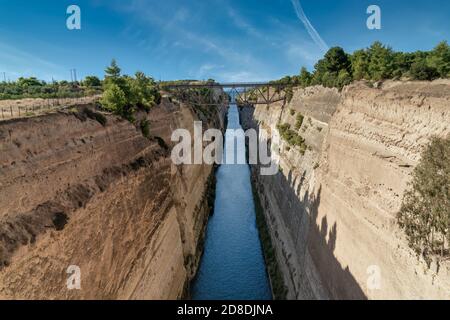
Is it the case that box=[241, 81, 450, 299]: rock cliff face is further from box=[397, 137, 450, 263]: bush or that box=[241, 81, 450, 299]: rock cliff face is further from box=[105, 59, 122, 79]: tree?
box=[105, 59, 122, 79]: tree

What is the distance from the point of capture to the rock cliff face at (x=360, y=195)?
10859mm

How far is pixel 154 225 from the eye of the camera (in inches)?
683

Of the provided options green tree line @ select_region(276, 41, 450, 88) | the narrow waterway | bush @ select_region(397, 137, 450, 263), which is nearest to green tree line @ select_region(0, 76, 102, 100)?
the narrow waterway

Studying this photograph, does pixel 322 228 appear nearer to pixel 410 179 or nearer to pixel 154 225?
pixel 410 179

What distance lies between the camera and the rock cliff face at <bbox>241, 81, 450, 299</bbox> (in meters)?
10.9

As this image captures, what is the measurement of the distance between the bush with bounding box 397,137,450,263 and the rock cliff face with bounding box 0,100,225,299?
1045 cm

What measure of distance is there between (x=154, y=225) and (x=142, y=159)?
3513 mm

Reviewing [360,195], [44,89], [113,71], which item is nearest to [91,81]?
[44,89]

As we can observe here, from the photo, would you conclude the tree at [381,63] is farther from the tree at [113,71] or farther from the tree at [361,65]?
→ the tree at [113,71]

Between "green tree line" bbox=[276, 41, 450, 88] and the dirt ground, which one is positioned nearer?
the dirt ground

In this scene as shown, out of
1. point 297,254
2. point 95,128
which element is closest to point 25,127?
point 95,128

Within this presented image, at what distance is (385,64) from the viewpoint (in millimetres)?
18391

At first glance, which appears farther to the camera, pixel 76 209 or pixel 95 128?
pixel 95 128
